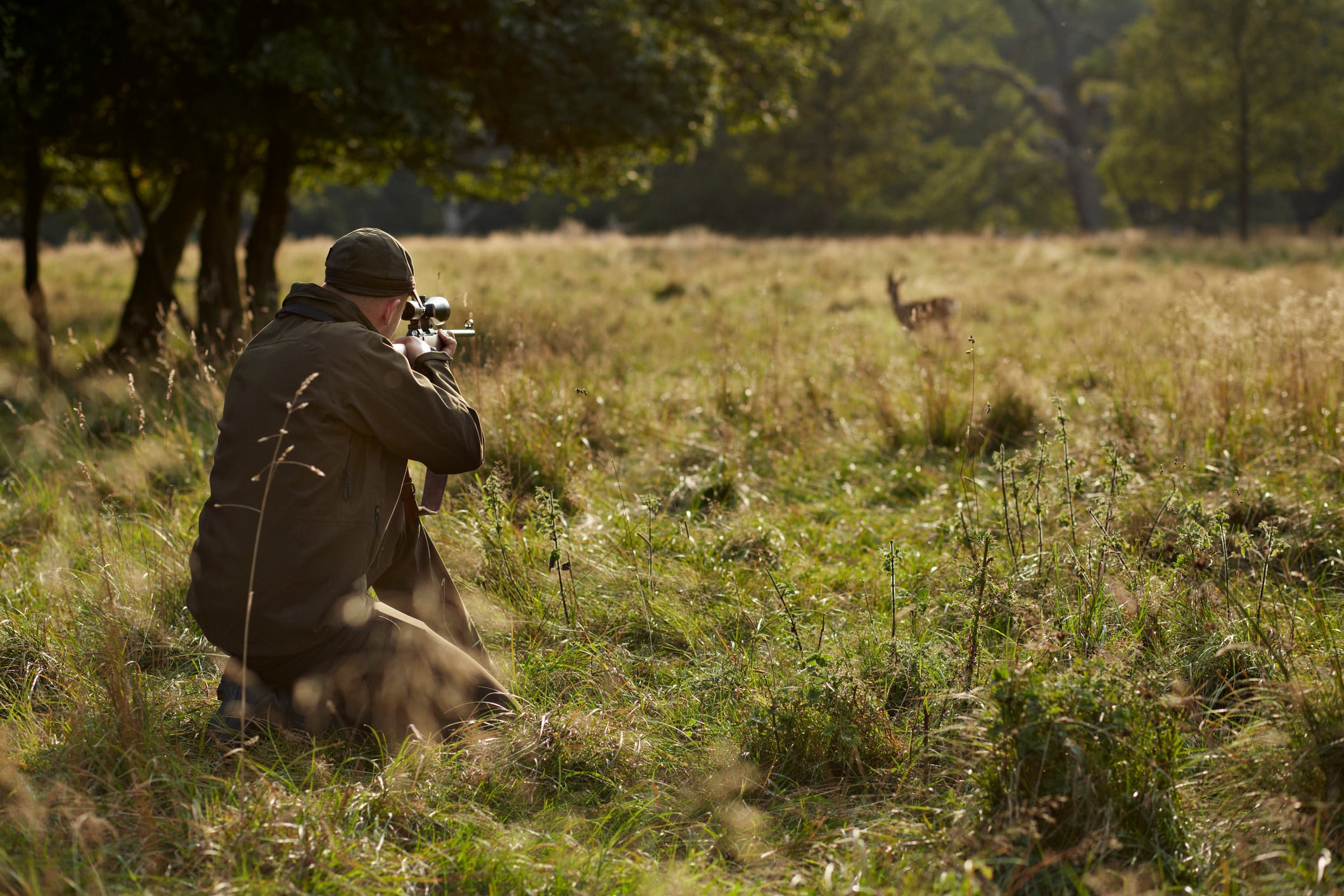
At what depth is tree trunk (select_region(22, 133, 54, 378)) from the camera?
8.95 meters

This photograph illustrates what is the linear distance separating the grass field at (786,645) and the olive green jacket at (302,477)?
0.41 metres

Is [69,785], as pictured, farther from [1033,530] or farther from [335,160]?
[335,160]

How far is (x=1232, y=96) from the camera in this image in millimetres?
26594

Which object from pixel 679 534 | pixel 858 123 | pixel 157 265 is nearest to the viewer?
pixel 679 534

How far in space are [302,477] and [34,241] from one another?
919 cm

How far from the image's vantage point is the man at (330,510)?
262cm

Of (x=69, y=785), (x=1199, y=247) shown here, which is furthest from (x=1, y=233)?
(x=69, y=785)

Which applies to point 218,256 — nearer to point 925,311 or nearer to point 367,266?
point 925,311

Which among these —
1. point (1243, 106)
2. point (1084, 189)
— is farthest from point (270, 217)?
point (1084, 189)

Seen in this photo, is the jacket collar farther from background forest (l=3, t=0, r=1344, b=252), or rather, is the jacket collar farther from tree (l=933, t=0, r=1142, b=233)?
tree (l=933, t=0, r=1142, b=233)

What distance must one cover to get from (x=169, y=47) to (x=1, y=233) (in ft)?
147

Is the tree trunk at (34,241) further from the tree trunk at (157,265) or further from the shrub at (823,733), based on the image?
the shrub at (823,733)

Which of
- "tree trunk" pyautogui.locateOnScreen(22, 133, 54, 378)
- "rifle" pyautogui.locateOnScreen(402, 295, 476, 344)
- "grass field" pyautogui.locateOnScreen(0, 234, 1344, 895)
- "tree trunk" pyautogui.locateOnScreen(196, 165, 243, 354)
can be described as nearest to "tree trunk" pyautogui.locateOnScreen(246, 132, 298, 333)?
"tree trunk" pyautogui.locateOnScreen(196, 165, 243, 354)

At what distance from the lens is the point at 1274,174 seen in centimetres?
2798
